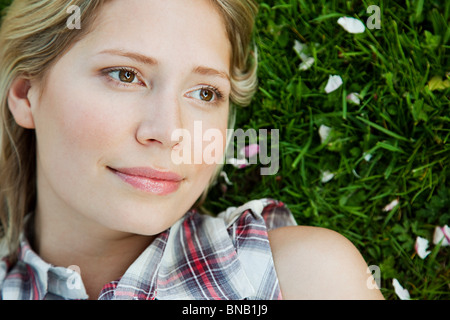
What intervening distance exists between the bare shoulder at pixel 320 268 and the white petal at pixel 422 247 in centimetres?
58

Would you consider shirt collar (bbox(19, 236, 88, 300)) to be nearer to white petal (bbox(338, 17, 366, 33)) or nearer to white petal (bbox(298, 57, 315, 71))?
white petal (bbox(298, 57, 315, 71))

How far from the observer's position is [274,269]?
2066mm

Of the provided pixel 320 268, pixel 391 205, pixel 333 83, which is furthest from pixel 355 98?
pixel 320 268

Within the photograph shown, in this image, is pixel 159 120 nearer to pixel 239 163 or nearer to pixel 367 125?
pixel 239 163

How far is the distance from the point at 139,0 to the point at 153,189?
0.79 m

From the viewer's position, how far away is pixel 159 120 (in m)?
1.84

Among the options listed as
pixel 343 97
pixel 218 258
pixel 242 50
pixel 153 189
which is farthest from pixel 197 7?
pixel 218 258

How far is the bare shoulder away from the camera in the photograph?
1.96 m

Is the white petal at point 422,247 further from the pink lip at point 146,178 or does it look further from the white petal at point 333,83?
the pink lip at point 146,178

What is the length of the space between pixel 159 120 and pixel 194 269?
787 mm

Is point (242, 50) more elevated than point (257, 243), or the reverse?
point (242, 50)
